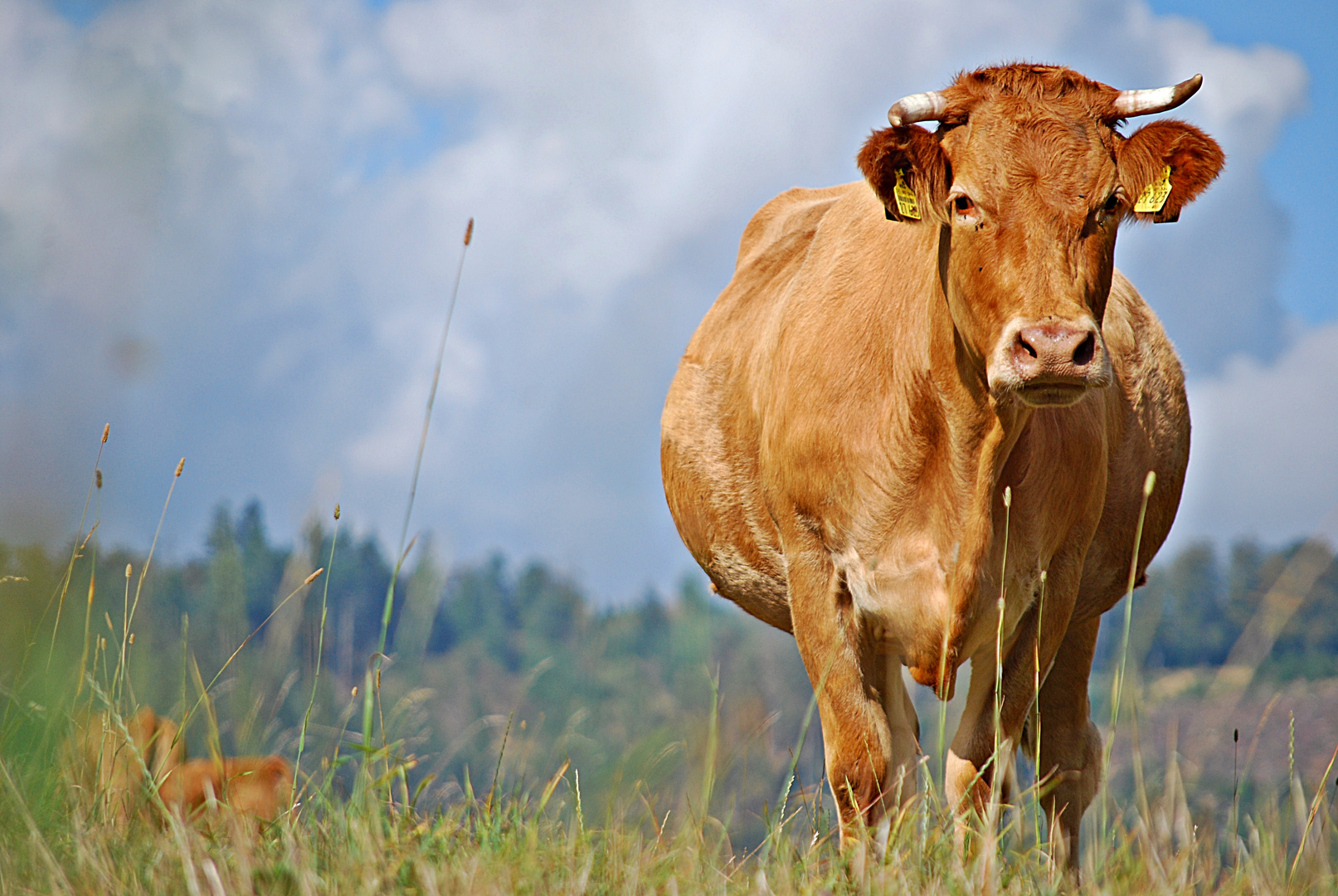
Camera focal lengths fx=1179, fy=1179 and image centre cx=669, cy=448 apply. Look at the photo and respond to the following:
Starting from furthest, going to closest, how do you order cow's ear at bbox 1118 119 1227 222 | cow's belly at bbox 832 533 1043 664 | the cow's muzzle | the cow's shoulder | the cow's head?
the cow's shoulder
cow's belly at bbox 832 533 1043 664
cow's ear at bbox 1118 119 1227 222
the cow's head
the cow's muzzle

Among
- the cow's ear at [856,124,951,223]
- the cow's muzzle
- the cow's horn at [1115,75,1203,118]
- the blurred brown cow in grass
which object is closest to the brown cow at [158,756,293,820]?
the blurred brown cow in grass

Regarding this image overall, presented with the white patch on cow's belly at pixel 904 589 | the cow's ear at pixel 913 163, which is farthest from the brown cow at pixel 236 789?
the cow's ear at pixel 913 163

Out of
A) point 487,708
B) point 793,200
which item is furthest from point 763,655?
point 793,200

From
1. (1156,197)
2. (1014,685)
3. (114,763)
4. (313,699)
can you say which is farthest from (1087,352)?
(114,763)

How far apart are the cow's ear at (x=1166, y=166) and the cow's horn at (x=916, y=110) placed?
65cm

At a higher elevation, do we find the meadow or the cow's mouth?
the cow's mouth

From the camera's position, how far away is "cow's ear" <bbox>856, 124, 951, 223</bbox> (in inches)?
163

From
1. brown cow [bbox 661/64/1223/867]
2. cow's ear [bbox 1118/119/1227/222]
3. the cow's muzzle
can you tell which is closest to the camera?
the cow's muzzle

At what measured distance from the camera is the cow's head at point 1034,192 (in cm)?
361

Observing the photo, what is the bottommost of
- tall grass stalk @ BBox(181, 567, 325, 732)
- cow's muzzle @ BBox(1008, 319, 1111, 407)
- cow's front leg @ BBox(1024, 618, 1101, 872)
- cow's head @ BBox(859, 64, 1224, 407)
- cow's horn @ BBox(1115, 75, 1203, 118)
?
cow's front leg @ BBox(1024, 618, 1101, 872)

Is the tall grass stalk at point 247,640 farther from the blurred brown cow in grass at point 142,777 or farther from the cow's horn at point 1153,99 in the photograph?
the cow's horn at point 1153,99

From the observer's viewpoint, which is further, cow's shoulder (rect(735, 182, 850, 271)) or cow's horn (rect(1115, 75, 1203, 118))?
cow's shoulder (rect(735, 182, 850, 271))

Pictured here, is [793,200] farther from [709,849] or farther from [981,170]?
[709,849]

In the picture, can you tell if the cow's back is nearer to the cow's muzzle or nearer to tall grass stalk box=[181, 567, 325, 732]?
the cow's muzzle
